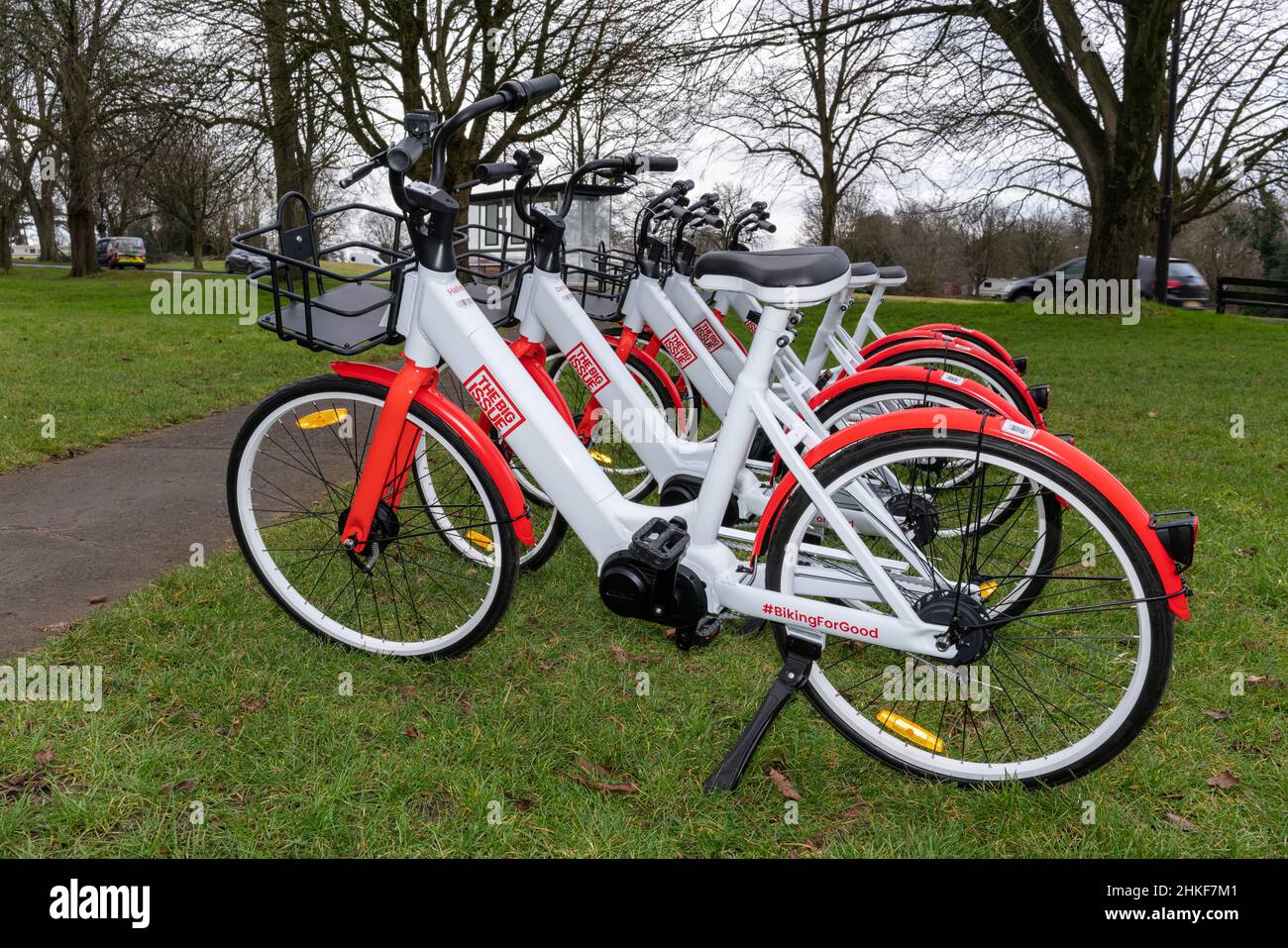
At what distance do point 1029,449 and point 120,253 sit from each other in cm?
4343

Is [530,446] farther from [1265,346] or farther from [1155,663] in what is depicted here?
[1265,346]

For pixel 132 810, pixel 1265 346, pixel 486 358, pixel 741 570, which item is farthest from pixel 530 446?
pixel 1265 346

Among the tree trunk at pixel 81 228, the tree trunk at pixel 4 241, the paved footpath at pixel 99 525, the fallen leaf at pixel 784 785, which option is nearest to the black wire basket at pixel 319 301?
the paved footpath at pixel 99 525

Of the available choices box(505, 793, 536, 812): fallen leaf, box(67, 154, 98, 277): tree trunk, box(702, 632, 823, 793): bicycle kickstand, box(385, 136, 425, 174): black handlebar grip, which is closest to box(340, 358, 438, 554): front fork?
box(385, 136, 425, 174): black handlebar grip

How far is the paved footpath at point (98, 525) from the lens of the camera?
10.9 ft

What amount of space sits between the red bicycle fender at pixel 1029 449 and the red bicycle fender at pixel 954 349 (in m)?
1.58

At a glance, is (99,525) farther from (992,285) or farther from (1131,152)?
(992,285)

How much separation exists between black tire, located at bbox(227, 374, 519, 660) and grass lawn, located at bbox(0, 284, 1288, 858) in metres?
0.14

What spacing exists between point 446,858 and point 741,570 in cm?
106

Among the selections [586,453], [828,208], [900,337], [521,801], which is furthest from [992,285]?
[521,801]

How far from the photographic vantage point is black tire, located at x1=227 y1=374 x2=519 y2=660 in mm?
2730

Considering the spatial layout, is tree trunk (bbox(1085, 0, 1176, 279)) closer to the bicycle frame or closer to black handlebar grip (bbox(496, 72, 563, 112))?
black handlebar grip (bbox(496, 72, 563, 112))

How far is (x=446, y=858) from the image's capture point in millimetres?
2090

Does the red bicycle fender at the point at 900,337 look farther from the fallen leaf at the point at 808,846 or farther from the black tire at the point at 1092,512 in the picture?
the fallen leaf at the point at 808,846
